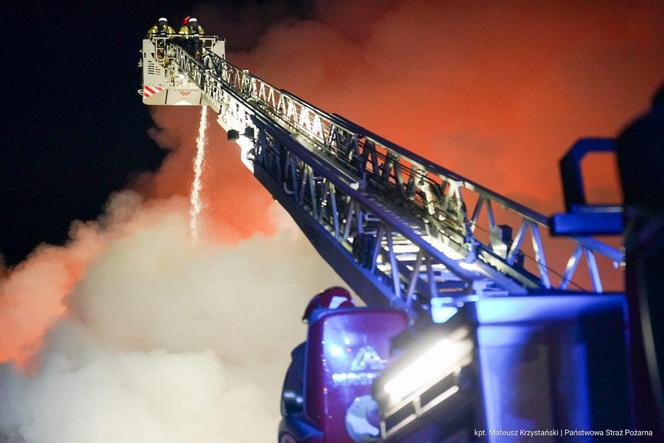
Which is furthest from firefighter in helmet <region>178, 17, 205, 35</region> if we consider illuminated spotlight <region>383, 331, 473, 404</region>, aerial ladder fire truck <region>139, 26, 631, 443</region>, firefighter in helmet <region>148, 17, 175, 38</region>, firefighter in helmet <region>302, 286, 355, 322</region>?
illuminated spotlight <region>383, 331, 473, 404</region>

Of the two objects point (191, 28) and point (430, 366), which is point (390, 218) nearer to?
point (430, 366)

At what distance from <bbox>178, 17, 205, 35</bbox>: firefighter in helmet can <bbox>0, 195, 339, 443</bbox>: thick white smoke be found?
4963mm

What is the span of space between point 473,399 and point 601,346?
24.5 inches

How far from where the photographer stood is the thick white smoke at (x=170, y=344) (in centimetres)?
1383

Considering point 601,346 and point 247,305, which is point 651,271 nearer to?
point 601,346

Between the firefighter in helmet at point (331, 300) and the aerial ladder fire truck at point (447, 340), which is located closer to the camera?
the aerial ladder fire truck at point (447, 340)

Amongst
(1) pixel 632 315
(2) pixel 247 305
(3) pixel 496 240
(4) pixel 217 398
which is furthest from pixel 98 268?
(1) pixel 632 315

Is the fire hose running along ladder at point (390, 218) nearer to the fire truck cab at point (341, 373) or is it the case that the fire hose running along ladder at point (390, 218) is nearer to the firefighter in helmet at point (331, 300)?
the fire truck cab at point (341, 373)

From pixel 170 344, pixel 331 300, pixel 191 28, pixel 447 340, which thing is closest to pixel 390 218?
pixel 331 300

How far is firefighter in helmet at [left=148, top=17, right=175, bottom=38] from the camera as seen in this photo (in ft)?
65.3

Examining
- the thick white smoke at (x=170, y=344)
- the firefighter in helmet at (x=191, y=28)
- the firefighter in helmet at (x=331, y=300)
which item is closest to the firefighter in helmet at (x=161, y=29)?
the firefighter in helmet at (x=191, y=28)

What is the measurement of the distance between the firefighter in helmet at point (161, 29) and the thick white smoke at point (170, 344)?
16.0ft

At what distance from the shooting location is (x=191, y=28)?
20.0m

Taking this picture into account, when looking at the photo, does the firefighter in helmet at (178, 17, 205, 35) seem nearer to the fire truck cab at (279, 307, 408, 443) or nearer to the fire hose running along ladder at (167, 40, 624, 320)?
the fire hose running along ladder at (167, 40, 624, 320)
